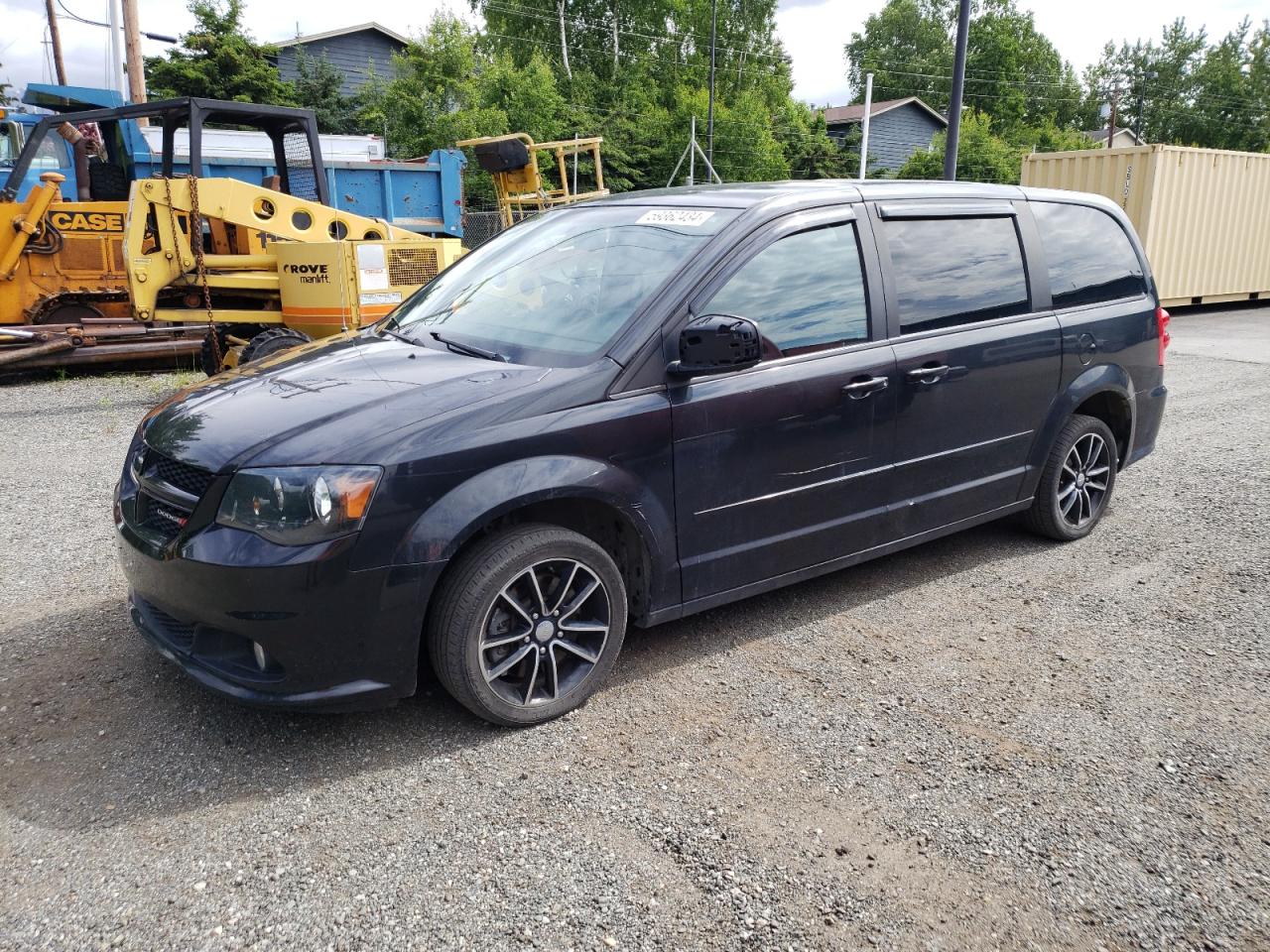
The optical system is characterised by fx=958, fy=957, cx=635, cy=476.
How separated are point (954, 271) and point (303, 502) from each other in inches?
121

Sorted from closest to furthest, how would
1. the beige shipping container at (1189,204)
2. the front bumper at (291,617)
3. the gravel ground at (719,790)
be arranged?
the gravel ground at (719,790), the front bumper at (291,617), the beige shipping container at (1189,204)

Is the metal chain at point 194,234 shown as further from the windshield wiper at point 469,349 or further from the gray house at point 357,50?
the gray house at point 357,50

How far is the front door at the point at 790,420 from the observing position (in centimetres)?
357

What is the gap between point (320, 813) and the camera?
2.85 meters

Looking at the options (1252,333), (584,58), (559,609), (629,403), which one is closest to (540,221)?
(629,403)

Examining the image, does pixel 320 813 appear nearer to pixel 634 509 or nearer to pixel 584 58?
pixel 634 509

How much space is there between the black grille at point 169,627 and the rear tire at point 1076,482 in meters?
4.00

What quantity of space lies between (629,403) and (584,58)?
149ft

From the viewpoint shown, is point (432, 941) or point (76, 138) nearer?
point (432, 941)

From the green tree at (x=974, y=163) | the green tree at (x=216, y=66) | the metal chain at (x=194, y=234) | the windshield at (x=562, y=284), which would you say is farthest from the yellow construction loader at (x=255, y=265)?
the green tree at (x=974, y=163)

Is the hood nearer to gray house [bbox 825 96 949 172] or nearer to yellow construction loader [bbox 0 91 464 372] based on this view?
yellow construction loader [bbox 0 91 464 372]

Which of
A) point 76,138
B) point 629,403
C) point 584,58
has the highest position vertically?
point 584,58

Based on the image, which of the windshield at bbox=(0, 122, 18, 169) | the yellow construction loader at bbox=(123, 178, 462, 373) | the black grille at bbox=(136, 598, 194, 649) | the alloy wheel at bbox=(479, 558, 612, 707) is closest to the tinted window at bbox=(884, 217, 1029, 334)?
the alloy wheel at bbox=(479, 558, 612, 707)

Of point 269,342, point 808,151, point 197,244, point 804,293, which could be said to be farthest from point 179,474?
point 808,151
